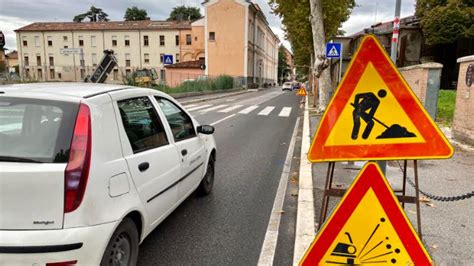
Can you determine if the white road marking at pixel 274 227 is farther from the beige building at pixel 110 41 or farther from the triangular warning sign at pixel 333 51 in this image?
the beige building at pixel 110 41

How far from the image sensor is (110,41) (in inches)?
2608

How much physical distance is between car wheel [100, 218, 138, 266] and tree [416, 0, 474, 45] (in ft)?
84.1

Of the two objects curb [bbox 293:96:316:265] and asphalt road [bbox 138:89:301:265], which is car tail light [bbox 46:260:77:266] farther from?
curb [bbox 293:96:316:265]

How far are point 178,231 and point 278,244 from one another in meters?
1.09

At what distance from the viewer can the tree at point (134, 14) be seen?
302 ft

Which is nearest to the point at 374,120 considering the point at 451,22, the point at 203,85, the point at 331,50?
the point at 331,50

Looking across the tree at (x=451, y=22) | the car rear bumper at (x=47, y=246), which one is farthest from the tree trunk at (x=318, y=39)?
the tree at (x=451, y=22)

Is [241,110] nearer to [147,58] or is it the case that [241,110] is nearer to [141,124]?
[141,124]

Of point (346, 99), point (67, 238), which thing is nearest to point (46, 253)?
point (67, 238)

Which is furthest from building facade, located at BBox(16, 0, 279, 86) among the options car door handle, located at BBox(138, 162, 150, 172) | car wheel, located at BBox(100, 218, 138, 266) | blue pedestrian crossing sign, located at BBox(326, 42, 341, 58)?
car wheel, located at BBox(100, 218, 138, 266)

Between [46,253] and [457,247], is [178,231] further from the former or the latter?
[457,247]

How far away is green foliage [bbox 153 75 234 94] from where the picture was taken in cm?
2629

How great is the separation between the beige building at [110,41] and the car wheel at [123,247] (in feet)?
201

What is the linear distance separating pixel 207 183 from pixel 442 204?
9.98ft
